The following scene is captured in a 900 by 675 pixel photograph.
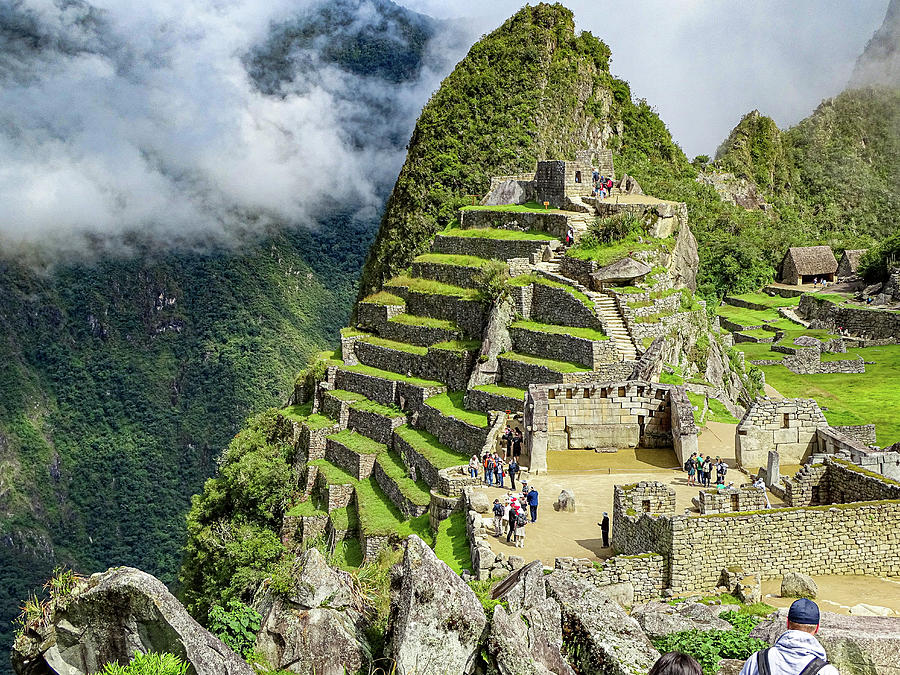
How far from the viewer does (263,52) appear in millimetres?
175250

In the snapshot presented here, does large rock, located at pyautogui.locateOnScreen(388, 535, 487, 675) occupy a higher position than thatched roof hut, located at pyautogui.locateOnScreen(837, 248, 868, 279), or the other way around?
thatched roof hut, located at pyautogui.locateOnScreen(837, 248, 868, 279)

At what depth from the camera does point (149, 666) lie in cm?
711

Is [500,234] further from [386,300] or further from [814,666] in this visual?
[814,666]

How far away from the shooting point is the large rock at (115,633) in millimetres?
7617

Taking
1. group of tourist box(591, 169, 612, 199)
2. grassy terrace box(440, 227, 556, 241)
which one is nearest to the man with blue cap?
grassy terrace box(440, 227, 556, 241)

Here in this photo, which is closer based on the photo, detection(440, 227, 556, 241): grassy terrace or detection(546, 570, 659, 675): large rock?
detection(546, 570, 659, 675): large rock

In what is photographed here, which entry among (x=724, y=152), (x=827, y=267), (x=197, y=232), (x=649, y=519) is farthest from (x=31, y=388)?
(x=649, y=519)

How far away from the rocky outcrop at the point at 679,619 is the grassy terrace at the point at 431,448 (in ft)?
43.4

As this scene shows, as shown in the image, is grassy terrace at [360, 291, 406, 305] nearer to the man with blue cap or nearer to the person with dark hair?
the man with blue cap

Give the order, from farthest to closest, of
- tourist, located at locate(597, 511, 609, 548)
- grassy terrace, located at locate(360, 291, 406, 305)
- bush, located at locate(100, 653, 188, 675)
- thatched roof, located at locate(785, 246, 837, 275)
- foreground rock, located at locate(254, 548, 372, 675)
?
1. thatched roof, located at locate(785, 246, 837, 275)
2. grassy terrace, located at locate(360, 291, 406, 305)
3. tourist, located at locate(597, 511, 609, 548)
4. foreground rock, located at locate(254, 548, 372, 675)
5. bush, located at locate(100, 653, 188, 675)

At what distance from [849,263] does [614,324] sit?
45315mm

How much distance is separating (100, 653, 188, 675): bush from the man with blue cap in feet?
13.3

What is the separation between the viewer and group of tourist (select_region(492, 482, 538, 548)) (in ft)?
45.5

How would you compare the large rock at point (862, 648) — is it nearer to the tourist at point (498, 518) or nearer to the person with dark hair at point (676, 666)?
the person with dark hair at point (676, 666)
